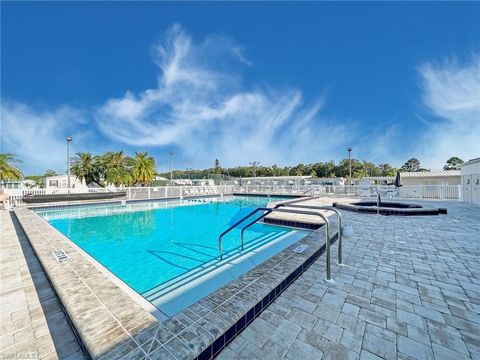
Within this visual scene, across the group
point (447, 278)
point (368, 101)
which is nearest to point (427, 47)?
point (368, 101)

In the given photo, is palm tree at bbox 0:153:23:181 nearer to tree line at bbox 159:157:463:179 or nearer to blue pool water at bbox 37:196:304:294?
blue pool water at bbox 37:196:304:294

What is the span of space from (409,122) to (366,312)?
80.5 feet

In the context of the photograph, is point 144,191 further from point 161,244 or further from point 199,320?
point 199,320

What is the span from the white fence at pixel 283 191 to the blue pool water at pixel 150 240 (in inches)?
117

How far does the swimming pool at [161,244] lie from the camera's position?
3.81 m

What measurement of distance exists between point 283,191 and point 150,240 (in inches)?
494

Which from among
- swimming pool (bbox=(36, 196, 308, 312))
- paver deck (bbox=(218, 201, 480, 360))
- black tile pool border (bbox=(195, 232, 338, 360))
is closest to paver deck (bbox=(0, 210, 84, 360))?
black tile pool border (bbox=(195, 232, 338, 360))

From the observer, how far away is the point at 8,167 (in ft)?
51.2

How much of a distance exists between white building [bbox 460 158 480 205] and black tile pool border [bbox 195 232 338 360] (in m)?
10.5

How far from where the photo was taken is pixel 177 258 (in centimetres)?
469

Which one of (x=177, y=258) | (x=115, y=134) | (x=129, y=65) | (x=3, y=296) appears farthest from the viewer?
(x=115, y=134)

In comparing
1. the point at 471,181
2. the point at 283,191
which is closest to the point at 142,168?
the point at 283,191

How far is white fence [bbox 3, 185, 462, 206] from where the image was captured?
1081 centimetres

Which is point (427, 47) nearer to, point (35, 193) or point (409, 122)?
point (409, 122)
